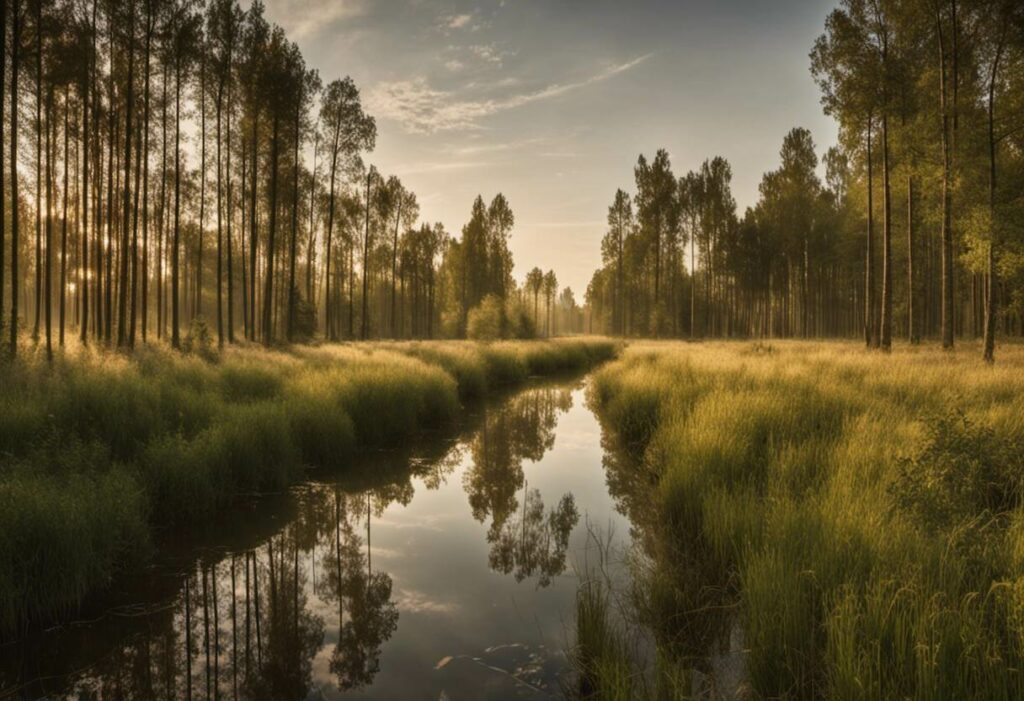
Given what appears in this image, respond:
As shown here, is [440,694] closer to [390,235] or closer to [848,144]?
[848,144]

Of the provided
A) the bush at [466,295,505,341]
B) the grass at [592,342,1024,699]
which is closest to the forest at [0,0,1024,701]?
the grass at [592,342,1024,699]

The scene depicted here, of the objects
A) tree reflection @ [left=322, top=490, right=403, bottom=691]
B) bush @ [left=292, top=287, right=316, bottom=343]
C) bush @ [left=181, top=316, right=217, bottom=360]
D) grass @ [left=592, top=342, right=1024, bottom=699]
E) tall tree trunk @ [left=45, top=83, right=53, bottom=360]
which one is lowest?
tree reflection @ [left=322, top=490, right=403, bottom=691]

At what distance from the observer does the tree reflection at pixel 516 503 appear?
5.66 metres

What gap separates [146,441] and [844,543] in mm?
8700

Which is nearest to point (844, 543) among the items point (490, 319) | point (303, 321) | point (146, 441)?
point (146, 441)

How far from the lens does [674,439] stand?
25.5ft

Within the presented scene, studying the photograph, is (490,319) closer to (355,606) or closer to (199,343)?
(199,343)

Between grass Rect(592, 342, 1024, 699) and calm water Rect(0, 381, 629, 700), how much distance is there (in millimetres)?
1075

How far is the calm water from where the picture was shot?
11.6 feet

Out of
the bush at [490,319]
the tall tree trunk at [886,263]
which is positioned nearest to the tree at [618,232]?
the bush at [490,319]

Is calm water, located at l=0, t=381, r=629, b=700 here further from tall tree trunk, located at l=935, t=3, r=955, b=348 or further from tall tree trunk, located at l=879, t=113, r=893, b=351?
tall tree trunk, located at l=879, t=113, r=893, b=351

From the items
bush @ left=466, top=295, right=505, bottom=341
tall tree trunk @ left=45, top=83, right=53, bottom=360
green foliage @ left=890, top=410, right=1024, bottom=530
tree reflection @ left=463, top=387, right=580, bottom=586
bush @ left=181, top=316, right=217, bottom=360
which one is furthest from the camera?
bush @ left=466, top=295, right=505, bottom=341

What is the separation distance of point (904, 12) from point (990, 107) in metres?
4.80

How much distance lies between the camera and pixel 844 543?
11.6 ft
